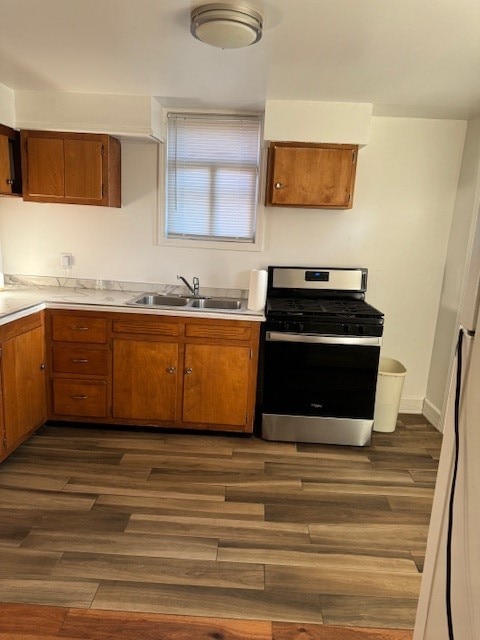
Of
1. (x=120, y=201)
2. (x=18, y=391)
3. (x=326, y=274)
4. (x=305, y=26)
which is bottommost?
(x=18, y=391)

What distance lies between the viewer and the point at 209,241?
3428 mm

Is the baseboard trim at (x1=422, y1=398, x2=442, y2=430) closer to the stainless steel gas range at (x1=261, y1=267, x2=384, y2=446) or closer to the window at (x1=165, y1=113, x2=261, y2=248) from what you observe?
the stainless steel gas range at (x1=261, y1=267, x2=384, y2=446)

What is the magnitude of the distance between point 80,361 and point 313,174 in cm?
209

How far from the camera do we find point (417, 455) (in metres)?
2.94

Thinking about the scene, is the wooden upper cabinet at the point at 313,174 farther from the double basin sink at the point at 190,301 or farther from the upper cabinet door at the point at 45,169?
the upper cabinet door at the point at 45,169

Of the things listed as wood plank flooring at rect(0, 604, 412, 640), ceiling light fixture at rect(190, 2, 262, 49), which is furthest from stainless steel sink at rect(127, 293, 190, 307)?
wood plank flooring at rect(0, 604, 412, 640)

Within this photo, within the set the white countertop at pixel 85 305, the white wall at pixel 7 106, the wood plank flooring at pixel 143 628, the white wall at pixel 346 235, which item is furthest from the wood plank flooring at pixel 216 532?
the white wall at pixel 7 106

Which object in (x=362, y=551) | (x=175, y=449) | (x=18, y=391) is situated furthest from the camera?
(x=175, y=449)

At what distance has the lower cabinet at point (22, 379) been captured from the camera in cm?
251

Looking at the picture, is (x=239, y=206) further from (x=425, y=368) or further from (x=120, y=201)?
(x=425, y=368)

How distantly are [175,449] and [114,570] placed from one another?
3.49ft

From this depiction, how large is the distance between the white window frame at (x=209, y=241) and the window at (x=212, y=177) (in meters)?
0.03

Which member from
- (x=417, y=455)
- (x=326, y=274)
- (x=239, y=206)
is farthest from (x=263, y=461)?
(x=239, y=206)

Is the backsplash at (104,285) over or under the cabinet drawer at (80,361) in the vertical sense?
over
